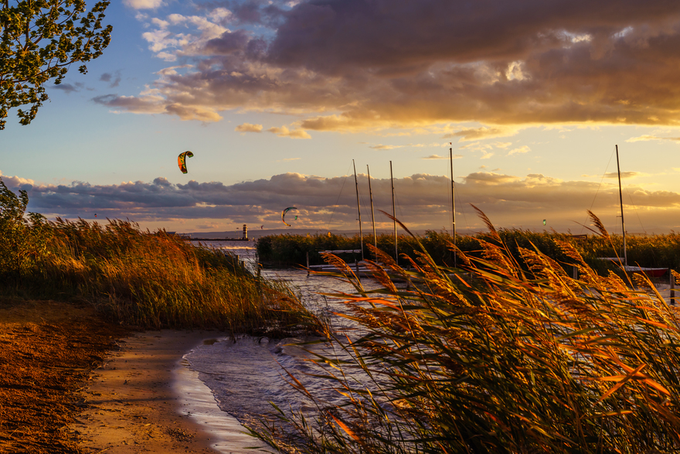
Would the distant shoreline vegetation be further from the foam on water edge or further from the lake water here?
the foam on water edge

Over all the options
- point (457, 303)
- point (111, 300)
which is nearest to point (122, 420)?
point (457, 303)

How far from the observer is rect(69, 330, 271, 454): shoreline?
3789 millimetres

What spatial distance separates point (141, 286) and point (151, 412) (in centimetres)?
603

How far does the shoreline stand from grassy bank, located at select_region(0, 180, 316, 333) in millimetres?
2348

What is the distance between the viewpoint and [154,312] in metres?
9.13

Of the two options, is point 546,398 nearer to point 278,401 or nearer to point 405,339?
point 405,339

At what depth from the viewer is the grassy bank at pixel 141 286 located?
30.3 feet

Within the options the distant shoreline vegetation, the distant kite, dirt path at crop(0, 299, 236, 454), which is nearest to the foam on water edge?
dirt path at crop(0, 299, 236, 454)

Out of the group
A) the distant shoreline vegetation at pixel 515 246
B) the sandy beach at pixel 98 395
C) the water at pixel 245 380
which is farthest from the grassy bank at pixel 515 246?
the sandy beach at pixel 98 395

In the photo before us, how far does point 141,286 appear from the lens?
32.9 ft

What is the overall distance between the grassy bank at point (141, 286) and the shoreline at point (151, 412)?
92.4 inches

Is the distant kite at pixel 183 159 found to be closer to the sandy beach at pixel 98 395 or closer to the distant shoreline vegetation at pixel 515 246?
the distant shoreline vegetation at pixel 515 246

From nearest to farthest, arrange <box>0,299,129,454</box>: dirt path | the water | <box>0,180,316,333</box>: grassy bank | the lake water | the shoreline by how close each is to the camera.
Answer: <box>0,299,129,454</box>: dirt path < the shoreline < the lake water < the water < <box>0,180,316,333</box>: grassy bank

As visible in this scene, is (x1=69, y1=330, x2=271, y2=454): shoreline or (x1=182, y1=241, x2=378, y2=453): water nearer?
(x1=69, y1=330, x2=271, y2=454): shoreline
